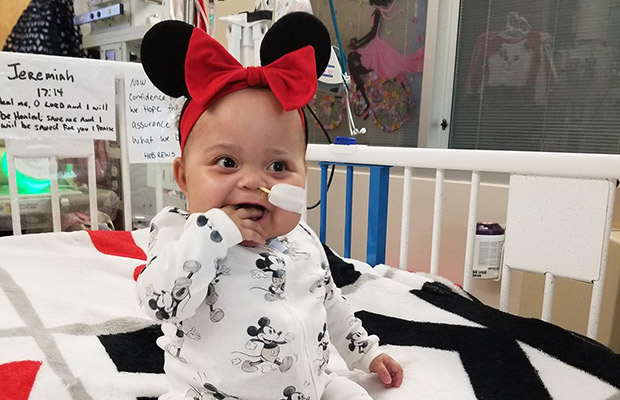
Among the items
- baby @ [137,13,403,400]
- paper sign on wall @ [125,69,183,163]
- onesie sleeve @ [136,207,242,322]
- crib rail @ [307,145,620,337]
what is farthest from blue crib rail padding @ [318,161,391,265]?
onesie sleeve @ [136,207,242,322]

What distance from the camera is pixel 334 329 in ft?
2.65

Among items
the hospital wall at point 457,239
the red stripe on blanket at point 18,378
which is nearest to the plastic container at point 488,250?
the hospital wall at point 457,239

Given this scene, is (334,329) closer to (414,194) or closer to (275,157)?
(275,157)

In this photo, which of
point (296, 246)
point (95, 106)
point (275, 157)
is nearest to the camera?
point (275, 157)

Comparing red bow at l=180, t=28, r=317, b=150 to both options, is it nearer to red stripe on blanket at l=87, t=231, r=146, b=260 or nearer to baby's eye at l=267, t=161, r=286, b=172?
baby's eye at l=267, t=161, r=286, b=172

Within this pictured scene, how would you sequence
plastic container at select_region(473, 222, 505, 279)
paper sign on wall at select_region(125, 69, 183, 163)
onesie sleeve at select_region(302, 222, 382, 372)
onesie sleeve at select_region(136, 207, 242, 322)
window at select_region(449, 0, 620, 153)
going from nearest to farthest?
1. onesie sleeve at select_region(136, 207, 242, 322)
2. onesie sleeve at select_region(302, 222, 382, 372)
3. paper sign on wall at select_region(125, 69, 183, 163)
4. plastic container at select_region(473, 222, 505, 279)
5. window at select_region(449, 0, 620, 153)

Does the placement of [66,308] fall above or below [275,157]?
below

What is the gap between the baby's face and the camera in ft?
1.89

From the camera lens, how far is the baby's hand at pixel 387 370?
751 mm

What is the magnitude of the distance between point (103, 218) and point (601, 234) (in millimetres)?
1207

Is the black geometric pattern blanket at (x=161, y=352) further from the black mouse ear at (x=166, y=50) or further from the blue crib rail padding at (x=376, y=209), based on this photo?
the black mouse ear at (x=166, y=50)

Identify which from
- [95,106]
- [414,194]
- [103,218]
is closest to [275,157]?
[95,106]

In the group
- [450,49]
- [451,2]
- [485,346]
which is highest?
[451,2]

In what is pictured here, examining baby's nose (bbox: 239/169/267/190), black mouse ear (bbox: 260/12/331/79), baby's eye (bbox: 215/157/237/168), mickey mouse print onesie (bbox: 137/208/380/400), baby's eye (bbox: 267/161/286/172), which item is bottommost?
mickey mouse print onesie (bbox: 137/208/380/400)
